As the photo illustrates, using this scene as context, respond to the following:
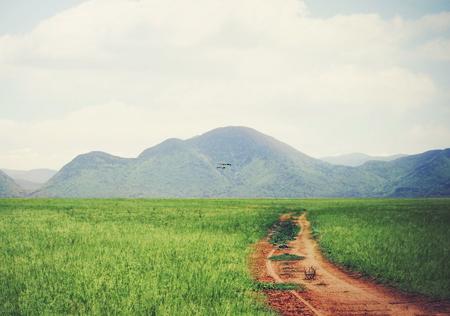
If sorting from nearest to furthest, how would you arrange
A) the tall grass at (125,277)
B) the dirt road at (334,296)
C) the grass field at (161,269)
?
the tall grass at (125,277)
the grass field at (161,269)
the dirt road at (334,296)

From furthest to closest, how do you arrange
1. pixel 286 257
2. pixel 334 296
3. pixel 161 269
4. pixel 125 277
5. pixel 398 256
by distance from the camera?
pixel 286 257, pixel 398 256, pixel 161 269, pixel 125 277, pixel 334 296

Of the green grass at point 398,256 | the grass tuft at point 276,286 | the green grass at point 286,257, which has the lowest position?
the green grass at point 286,257

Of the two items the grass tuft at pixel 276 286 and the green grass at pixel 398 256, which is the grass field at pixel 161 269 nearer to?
the green grass at pixel 398 256

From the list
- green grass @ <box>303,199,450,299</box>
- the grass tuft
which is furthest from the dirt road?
green grass @ <box>303,199,450,299</box>

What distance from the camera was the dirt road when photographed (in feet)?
36.0

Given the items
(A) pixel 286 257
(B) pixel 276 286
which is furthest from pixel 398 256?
(B) pixel 276 286

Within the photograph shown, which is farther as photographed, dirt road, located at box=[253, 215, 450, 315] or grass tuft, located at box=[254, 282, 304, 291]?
grass tuft, located at box=[254, 282, 304, 291]

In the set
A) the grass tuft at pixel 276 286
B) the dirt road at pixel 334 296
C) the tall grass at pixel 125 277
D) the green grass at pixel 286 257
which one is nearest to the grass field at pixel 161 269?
the tall grass at pixel 125 277

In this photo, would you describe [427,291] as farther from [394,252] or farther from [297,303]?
[394,252]

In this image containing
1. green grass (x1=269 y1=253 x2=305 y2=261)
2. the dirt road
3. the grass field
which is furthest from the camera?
green grass (x1=269 y1=253 x2=305 y2=261)

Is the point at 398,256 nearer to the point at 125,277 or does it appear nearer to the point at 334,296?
the point at 334,296

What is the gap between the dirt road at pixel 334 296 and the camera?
432 inches

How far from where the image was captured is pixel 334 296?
12.6m

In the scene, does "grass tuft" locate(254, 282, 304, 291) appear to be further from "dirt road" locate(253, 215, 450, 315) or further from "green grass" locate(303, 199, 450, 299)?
"green grass" locate(303, 199, 450, 299)
